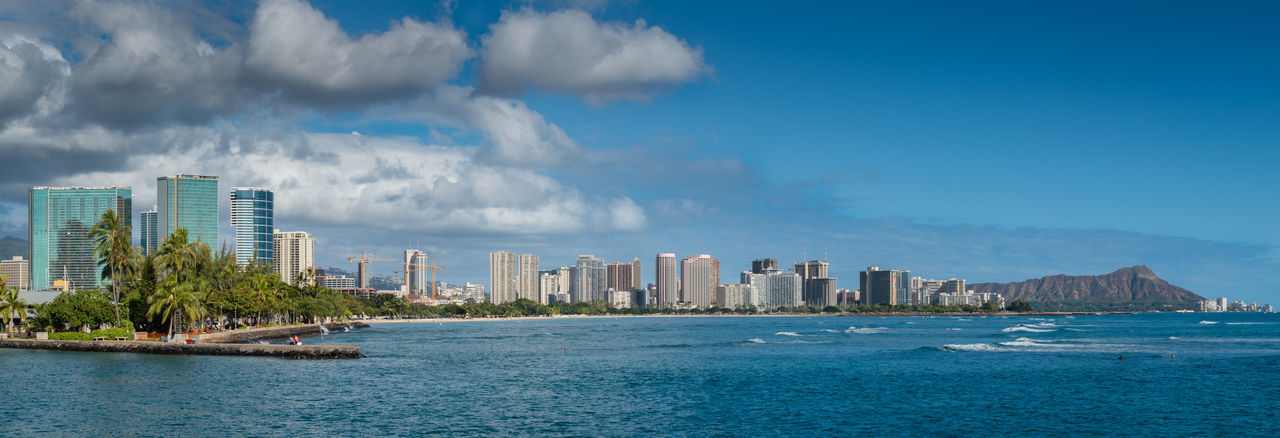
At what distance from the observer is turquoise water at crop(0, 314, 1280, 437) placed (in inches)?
1532

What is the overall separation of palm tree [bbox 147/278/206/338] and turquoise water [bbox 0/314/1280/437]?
9.98 meters

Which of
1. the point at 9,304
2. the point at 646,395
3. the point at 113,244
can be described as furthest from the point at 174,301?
the point at 646,395

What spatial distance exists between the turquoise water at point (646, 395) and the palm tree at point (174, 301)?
998cm

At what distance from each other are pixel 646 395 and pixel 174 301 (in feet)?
174

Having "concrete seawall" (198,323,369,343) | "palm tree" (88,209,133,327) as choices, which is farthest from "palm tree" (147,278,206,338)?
"palm tree" (88,209,133,327)

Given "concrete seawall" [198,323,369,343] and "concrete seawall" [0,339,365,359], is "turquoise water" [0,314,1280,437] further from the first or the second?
"concrete seawall" [198,323,369,343]

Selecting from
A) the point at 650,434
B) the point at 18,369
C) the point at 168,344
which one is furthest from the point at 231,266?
the point at 650,434

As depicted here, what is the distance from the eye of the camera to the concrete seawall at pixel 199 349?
2931 inches

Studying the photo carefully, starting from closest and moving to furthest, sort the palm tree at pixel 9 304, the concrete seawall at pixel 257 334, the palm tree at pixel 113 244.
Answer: the palm tree at pixel 113 244
the palm tree at pixel 9 304
the concrete seawall at pixel 257 334

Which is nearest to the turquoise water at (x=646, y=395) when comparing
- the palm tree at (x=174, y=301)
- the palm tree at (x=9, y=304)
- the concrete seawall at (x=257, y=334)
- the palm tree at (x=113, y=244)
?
the palm tree at (x=174, y=301)

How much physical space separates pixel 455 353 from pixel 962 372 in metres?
45.4

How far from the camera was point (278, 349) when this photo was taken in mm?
76500

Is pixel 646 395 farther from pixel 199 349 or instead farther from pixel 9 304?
pixel 9 304

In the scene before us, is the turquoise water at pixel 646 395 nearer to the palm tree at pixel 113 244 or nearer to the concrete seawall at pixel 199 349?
the concrete seawall at pixel 199 349
